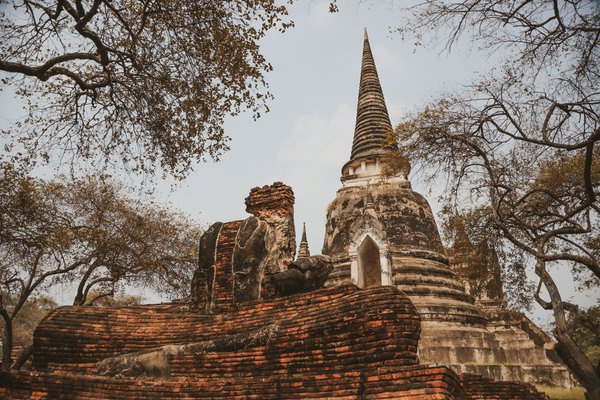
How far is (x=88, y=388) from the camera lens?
206 inches

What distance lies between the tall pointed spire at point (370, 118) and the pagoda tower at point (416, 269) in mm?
58

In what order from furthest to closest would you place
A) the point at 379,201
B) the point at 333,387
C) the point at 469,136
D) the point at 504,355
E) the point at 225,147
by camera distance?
the point at 379,201 → the point at 504,355 → the point at 469,136 → the point at 225,147 → the point at 333,387

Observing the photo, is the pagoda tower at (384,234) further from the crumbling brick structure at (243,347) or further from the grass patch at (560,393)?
the crumbling brick structure at (243,347)

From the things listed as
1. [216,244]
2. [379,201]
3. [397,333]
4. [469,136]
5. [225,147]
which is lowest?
[397,333]

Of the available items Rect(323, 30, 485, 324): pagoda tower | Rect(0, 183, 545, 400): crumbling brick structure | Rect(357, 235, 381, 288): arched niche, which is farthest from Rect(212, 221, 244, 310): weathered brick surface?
Rect(357, 235, 381, 288): arched niche

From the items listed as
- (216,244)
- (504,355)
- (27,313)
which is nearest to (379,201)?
(504,355)

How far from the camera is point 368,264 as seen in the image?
13219mm

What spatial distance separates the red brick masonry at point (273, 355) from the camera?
4.73 meters

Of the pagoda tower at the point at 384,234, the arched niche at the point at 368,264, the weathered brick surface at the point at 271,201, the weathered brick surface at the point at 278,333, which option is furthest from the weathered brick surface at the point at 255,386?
the arched niche at the point at 368,264

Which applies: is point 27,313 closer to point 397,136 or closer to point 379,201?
point 379,201

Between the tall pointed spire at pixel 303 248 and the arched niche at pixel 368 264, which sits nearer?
the arched niche at pixel 368 264

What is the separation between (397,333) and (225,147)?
15.2 feet

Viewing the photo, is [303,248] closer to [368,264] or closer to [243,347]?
[368,264]

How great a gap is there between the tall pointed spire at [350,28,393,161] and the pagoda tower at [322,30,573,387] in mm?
58
